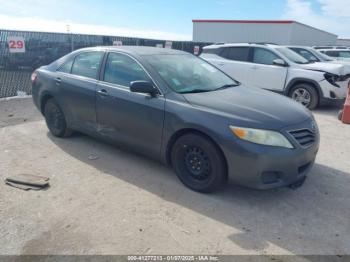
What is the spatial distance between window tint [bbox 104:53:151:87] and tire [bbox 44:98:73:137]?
1321mm

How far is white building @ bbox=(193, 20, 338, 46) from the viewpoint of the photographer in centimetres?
2723

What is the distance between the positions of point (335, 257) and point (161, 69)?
9.10 feet

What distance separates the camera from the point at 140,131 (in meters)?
4.05

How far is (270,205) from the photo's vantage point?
11.5ft

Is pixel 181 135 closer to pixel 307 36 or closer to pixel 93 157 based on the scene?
pixel 93 157

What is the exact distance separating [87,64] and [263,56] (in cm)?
581

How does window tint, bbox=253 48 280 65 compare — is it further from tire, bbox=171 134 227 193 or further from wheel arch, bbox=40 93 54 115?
tire, bbox=171 134 227 193

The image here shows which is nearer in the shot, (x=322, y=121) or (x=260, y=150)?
(x=260, y=150)

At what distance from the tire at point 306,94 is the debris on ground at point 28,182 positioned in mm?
6792

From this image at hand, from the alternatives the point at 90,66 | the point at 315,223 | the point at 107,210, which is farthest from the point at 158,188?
the point at 90,66

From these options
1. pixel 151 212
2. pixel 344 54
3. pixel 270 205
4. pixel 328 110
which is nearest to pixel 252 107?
→ pixel 270 205

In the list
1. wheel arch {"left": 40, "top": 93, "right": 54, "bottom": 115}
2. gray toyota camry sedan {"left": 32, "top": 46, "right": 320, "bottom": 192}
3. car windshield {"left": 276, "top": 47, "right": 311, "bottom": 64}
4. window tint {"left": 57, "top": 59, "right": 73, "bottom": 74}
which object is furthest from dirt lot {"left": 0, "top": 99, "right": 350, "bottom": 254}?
car windshield {"left": 276, "top": 47, "right": 311, "bottom": 64}

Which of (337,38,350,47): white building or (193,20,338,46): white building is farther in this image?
(337,38,350,47): white building

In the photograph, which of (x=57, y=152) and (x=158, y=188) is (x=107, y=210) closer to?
(x=158, y=188)
